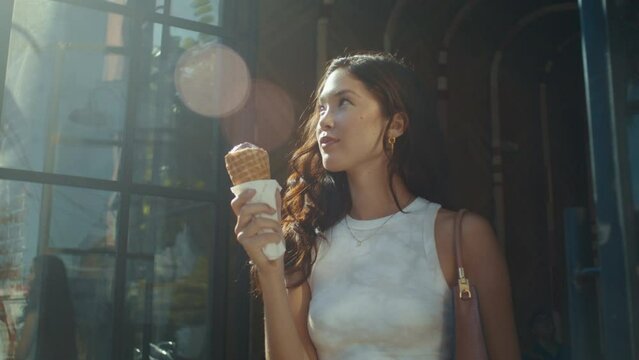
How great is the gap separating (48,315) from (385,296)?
2012 millimetres

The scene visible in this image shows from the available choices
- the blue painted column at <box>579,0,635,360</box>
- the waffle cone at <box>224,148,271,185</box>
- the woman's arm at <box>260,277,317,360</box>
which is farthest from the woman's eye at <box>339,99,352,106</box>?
the blue painted column at <box>579,0,635,360</box>

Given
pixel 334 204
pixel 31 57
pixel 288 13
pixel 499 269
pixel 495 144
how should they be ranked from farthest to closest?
pixel 495 144
pixel 288 13
pixel 31 57
pixel 334 204
pixel 499 269

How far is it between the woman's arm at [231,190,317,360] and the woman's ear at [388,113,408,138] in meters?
0.52

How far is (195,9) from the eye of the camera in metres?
4.06

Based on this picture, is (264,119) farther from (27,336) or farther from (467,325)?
(467,325)

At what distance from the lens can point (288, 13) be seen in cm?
438

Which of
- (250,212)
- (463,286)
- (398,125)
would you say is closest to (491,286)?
(463,286)

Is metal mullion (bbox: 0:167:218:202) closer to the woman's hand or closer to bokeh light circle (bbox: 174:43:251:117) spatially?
bokeh light circle (bbox: 174:43:251:117)

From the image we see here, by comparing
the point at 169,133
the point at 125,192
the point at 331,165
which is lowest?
the point at 331,165

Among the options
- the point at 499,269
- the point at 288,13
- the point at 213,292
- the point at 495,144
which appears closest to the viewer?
the point at 499,269

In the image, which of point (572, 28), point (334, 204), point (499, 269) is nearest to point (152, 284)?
point (334, 204)

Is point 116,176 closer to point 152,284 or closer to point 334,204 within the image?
point 152,284

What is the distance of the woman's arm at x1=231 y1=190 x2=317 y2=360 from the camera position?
1.90m

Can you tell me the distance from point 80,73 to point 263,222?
2.18 metres
